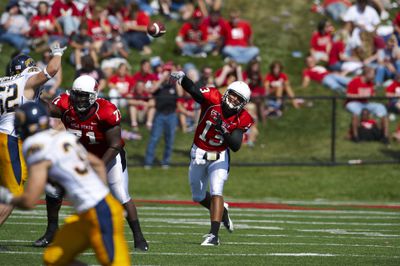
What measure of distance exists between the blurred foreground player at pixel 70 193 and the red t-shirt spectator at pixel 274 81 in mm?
11915

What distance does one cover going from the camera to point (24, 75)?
9.04 meters

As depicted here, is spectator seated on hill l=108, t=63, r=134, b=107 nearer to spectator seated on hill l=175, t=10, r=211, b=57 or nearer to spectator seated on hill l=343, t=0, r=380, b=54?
spectator seated on hill l=175, t=10, r=211, b=57

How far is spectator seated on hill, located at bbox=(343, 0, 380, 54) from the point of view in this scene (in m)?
19.1

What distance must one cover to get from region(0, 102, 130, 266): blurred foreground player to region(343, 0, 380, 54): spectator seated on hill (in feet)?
44.3

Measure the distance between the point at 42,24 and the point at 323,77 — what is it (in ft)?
17.6

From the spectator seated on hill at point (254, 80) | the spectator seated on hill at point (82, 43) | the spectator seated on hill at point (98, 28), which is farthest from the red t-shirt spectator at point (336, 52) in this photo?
the spectator seated on hill at point (82, 43)

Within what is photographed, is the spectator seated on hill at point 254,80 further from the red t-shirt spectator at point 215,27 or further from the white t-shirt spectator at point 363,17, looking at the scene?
the white t-shirt spectator at point 363,17

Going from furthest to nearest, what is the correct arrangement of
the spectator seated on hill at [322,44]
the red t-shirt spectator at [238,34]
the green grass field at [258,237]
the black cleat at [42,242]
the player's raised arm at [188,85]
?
1. the spectator seated on hill at [322,44]
2. the red t-shirt spectator at [238,34]
3. the player's raised arm at [188,85]
4. the black cleat at [42,242]
5. the green grass field at [258,237]

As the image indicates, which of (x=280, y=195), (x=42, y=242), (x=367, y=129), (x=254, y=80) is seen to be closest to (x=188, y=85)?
(x=42, y=242)

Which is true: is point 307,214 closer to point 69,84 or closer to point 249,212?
point 249,212

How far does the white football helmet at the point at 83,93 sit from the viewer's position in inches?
338

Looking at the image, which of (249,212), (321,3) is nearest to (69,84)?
(249,212)

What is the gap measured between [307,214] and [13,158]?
18.1ft

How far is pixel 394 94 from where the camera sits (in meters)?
17.8
